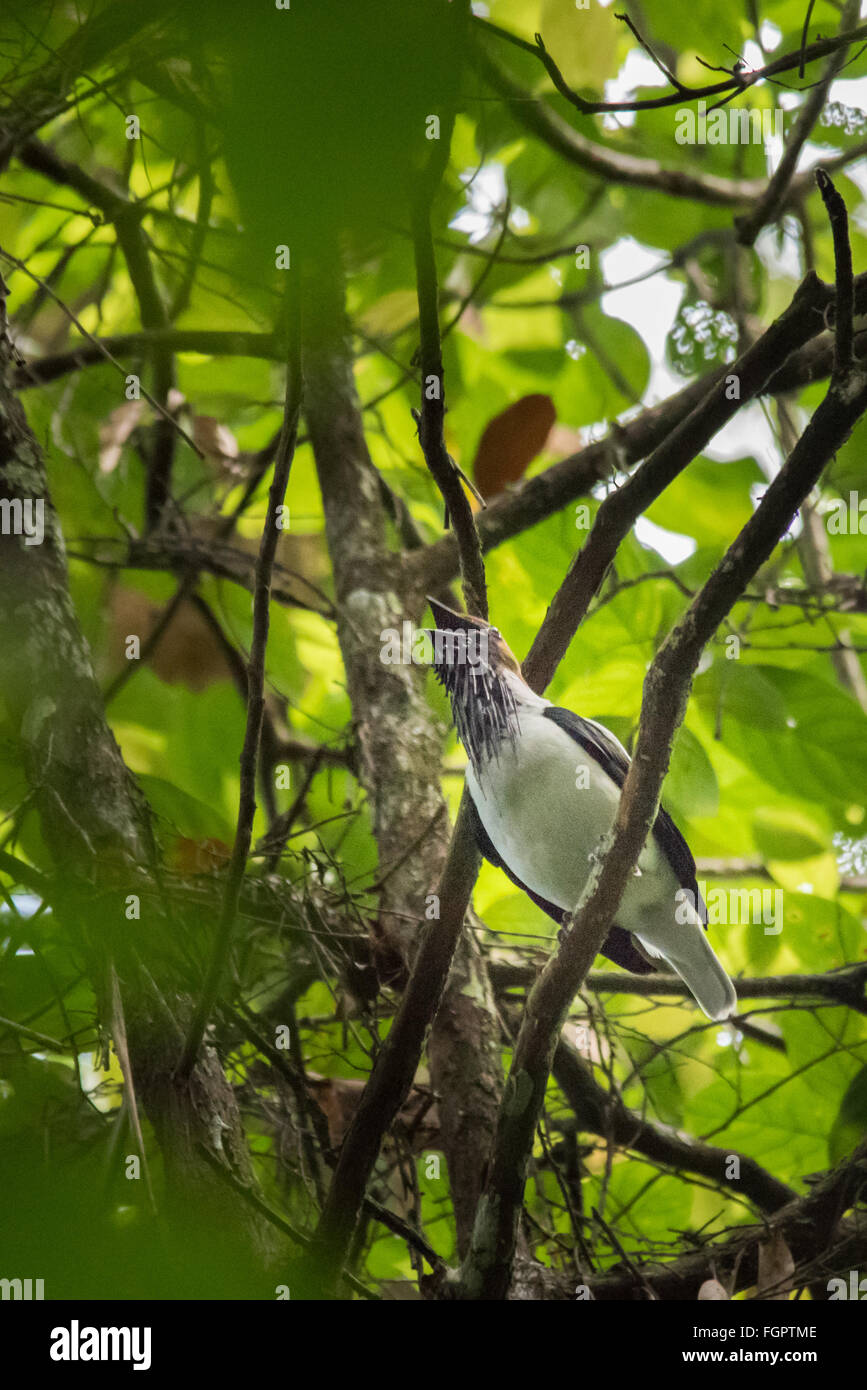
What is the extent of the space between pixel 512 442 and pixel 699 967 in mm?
1644

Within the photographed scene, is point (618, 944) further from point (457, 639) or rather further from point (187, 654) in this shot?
point (187, 654)

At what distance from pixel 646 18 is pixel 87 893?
333cm

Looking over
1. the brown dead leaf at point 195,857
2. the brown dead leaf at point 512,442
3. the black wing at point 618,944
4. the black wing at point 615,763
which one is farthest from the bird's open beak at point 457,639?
the brown dead leaf at point 512,442

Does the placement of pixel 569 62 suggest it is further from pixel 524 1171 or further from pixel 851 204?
A: pixel 524 1171

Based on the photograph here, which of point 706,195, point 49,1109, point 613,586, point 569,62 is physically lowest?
point 49,1109

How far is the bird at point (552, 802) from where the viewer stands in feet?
8.64

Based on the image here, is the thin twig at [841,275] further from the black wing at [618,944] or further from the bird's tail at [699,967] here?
the black wing at [618,944]

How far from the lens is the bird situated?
2.63 metres

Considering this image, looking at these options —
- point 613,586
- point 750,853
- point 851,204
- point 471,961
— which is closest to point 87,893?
point 471,961

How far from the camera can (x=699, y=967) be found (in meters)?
2.85

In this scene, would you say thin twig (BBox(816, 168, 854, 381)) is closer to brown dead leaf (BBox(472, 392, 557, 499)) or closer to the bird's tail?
the bird's tail

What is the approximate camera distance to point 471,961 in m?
2.79

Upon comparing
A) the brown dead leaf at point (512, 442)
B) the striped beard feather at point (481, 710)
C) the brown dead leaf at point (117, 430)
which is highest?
the brown dead leaf at point (117, 430)

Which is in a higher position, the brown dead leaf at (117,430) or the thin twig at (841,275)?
the brown dead leaf at (117,430)
